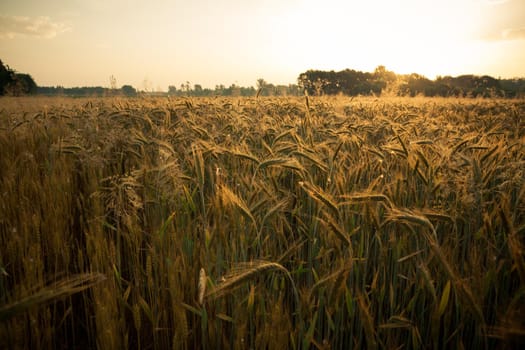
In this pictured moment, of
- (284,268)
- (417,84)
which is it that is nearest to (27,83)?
(284,268)

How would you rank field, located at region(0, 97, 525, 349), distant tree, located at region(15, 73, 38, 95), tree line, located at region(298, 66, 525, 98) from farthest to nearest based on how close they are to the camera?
1. tree line, located at region(298, 66, 525, 98)
2. distant tree, located at region(15, 73, 38, 95)
3. field, located at region(0, 97, 525, 349)

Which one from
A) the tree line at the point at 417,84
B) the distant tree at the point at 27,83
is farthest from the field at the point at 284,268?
the tree line at the point at 417,84

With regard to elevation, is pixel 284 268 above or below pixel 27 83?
below

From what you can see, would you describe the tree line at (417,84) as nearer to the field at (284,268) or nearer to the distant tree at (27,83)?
the distant tree at (27,83)

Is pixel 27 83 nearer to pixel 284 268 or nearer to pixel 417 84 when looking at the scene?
pixel 284 268

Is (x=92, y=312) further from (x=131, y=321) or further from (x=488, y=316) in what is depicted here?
(x=488, y=316)

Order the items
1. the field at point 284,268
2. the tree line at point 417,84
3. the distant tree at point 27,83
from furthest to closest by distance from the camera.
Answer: the tree line at point 417,84 → the distant tree at point 27,83 → the field at point 284,268

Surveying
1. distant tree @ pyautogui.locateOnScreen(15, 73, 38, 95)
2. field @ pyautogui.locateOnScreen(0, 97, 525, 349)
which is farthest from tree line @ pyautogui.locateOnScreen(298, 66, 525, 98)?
field @ pyautogui.locateOnScreen(0, 97, 525, 349)

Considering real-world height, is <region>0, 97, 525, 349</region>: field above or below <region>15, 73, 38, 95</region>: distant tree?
below

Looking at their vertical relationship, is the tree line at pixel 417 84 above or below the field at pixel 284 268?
above

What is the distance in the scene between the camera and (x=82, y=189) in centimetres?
348

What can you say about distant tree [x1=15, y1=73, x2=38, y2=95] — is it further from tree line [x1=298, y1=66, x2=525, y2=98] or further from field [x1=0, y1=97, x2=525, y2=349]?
tree line [x1=298, y1=66, x2=525, y2=98]

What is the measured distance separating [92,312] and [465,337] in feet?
6.74

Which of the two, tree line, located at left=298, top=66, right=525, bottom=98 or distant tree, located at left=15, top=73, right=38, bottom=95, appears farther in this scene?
tree line, located at left=298, top=66, right=525, bottom=98
